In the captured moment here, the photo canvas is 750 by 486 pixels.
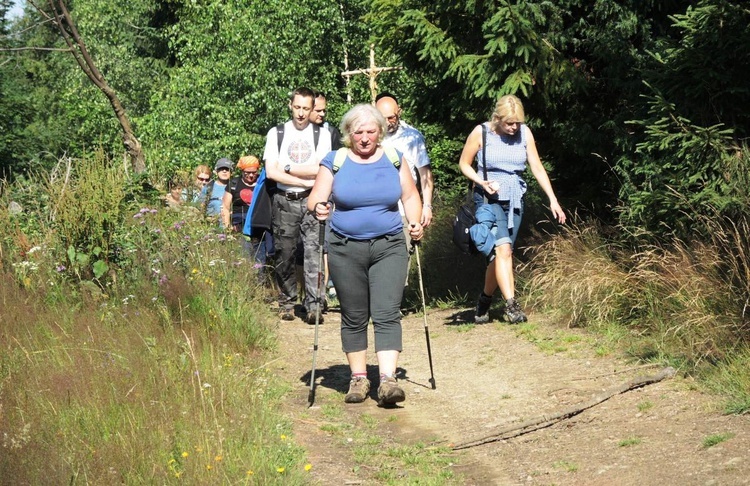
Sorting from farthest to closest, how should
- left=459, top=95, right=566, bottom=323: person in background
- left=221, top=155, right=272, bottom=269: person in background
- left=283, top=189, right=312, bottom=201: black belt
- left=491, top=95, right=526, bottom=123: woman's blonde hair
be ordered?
left=221, top=155, right=272, bottom=269: person in background, left=283, top=189, right=312, bottom=201: black belt, left=459, top=95, right=566, bottom=323: person in background, left=491, top=95, right=526, bottom=123: woman's blonde hair

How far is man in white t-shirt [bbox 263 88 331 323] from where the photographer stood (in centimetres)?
1055

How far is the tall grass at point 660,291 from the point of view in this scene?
23.5ft

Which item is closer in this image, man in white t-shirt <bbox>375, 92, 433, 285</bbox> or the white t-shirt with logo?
man in white t-shirt <bbox>375, 92, 433, 285</bbox>

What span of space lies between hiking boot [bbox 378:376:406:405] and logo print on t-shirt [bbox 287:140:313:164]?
12.1ft

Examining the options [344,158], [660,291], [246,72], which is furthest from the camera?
[246,72]

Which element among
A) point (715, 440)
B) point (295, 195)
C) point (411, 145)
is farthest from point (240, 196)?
point (715, 440)

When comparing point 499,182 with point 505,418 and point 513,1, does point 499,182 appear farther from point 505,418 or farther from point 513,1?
point 505,418

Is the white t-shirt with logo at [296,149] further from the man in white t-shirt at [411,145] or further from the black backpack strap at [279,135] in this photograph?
the man in white t-shirt at [411,145]

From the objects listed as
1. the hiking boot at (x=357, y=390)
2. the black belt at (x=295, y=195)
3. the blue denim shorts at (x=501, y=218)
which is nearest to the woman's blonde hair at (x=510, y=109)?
the blue denim shorts at (x=501, y=218)

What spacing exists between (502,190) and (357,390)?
9.08 feet

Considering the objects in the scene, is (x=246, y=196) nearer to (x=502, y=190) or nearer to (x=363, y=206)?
(x=502, y=190)

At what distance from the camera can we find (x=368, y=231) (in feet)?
24.1

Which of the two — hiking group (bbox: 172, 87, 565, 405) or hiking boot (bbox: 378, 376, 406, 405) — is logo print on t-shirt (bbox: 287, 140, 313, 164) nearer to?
hiking group (bbox: 172, 87, 565, 405)

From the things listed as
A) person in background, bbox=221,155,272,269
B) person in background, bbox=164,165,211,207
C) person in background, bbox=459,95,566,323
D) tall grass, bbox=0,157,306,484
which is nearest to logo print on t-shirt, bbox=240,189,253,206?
person in background, bbox=221,155,272,269
